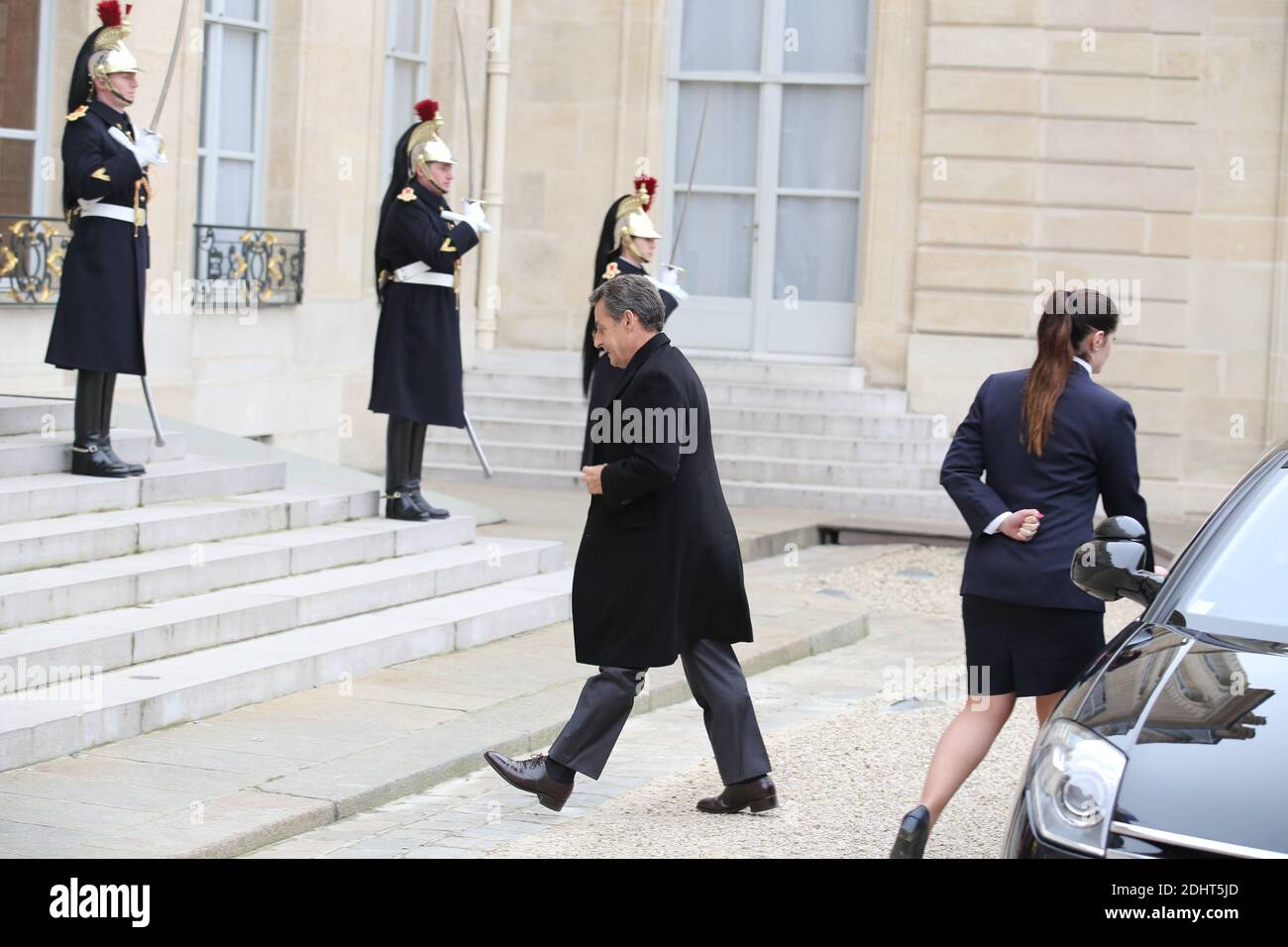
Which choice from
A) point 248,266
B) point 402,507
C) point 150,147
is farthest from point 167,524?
point 248,266

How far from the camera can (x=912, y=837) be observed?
17.0ft

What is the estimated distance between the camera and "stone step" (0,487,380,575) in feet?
26.3

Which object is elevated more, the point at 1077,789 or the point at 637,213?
the point at 637,213

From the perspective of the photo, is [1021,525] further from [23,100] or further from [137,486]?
[23,100]

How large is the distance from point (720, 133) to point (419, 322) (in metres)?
7.59

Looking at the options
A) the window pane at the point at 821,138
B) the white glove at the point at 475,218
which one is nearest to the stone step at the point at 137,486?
the white glove at the point at 475,218

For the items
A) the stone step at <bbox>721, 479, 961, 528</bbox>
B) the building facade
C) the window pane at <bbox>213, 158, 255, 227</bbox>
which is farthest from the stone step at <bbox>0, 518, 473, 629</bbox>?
the stone step at <bbox>721, 479, 961, 528</bbox>

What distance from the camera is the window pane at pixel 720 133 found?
17.4 metres

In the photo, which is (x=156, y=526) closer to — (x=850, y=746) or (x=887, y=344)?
(x=850, y=746)

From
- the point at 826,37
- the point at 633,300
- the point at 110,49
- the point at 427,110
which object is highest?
the point at 826,37

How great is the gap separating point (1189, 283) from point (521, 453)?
583cm

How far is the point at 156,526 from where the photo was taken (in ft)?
28.5

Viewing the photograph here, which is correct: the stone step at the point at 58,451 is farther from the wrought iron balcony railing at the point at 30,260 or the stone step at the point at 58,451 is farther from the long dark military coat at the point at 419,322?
the wrought iron balcony railing at the point at 30,260

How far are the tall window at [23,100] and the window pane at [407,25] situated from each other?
418 cm
